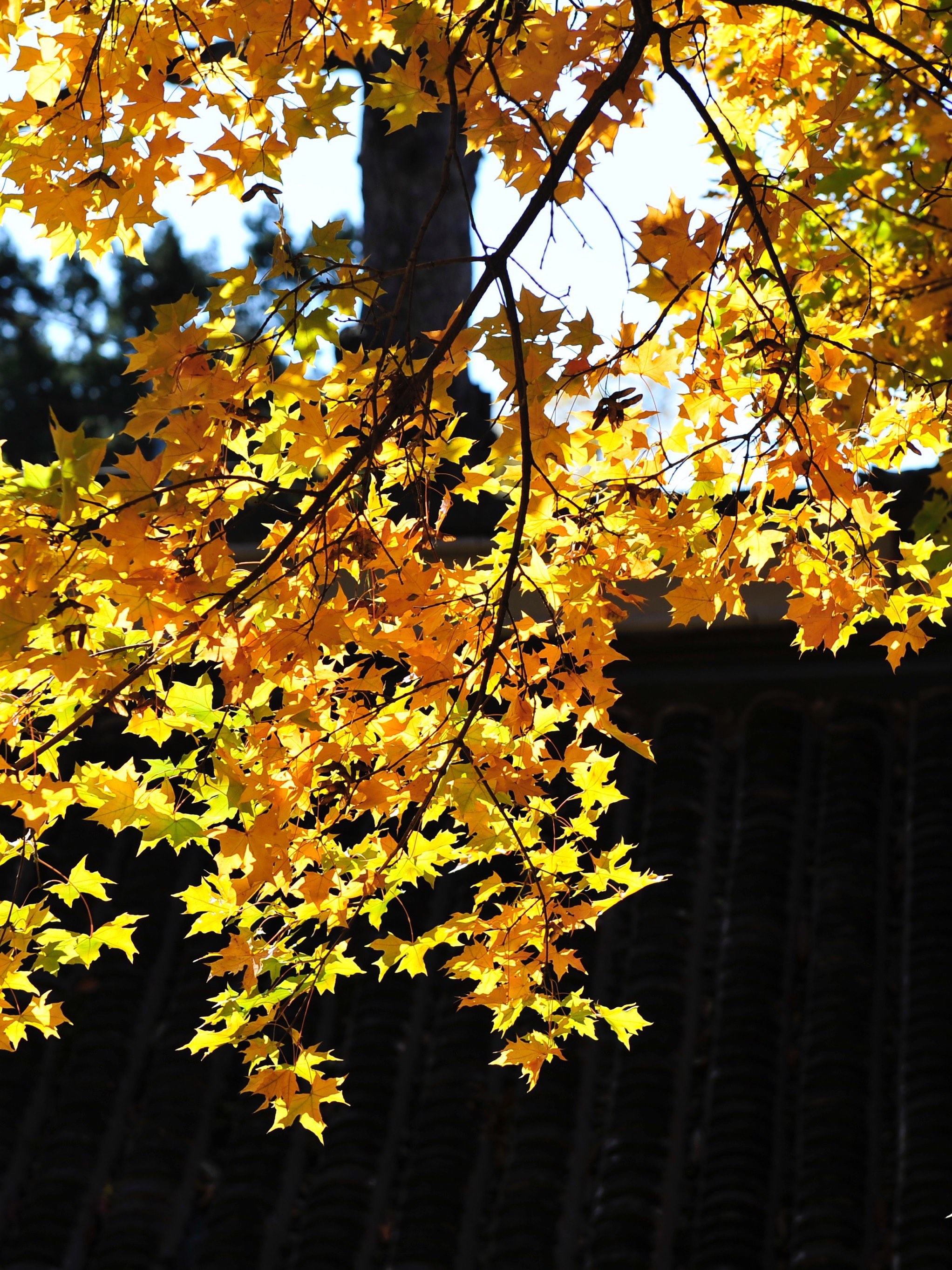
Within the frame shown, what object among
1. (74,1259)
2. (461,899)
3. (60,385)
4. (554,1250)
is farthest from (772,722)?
(60,385)

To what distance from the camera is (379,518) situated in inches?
117

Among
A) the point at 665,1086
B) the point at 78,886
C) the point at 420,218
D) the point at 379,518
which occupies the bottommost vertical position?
the point at 78,886

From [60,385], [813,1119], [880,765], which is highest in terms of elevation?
[60,385]

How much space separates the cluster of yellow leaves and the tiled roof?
1599mm

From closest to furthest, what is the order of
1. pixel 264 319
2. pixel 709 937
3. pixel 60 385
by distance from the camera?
pixel 264 319, pixel 709 937, pixel 60 385

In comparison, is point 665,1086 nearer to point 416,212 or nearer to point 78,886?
point 78,886

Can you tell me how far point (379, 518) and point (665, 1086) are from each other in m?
2.60

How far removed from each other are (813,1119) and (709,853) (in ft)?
3.89

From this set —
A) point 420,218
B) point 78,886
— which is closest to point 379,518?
point 78,886

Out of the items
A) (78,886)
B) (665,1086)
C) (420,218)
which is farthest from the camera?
(420,218)

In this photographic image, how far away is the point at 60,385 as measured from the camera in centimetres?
2359

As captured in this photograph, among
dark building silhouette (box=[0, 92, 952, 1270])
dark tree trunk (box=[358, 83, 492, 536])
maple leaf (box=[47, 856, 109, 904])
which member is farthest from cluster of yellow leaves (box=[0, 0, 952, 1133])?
dark tree trunk (box=[358, 83, 492, 536])

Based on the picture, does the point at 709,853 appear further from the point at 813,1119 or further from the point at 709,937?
the point at 813,1119

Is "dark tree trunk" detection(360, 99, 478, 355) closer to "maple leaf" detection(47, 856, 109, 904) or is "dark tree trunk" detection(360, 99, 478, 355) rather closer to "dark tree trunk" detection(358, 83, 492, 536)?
"dark tree trunk" detection(358, 83, 492, 536)
